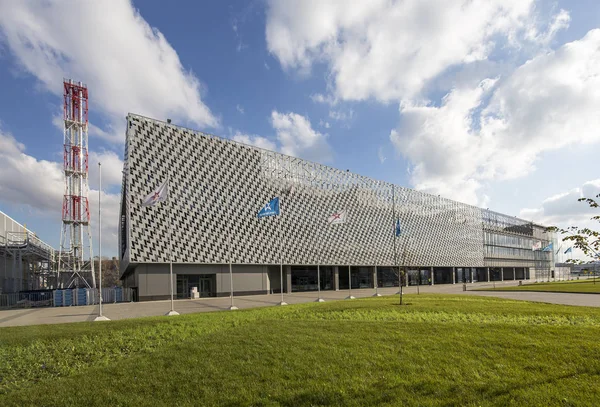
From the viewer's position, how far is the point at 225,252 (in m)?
45.8

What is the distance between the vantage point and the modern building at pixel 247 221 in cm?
4116

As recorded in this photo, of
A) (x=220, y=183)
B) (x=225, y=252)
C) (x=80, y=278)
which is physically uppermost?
(x=220, y=183)

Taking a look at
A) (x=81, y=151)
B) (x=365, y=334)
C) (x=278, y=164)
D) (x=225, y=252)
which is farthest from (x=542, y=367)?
(x=81, y=151)

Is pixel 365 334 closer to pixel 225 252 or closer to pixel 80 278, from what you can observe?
pixel 225 252

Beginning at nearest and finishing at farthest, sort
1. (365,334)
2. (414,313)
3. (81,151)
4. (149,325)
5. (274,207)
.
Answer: (365,334) < (149,325) < (414,313) < (274,207) < (81,151)

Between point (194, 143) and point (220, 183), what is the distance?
5870mm

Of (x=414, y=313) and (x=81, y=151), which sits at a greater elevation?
(x=81, y=151)

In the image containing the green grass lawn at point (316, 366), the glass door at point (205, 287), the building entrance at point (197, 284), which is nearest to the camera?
the green grass lawn at point (316, 366)

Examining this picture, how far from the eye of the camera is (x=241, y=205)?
4825cm

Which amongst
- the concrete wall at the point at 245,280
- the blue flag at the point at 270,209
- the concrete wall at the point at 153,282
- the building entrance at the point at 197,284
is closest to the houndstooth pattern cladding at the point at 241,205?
the concrete wall at the point at 245,280

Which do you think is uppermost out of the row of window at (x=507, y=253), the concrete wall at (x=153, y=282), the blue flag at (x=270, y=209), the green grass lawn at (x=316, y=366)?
the blue flag at (x=270, y=209)

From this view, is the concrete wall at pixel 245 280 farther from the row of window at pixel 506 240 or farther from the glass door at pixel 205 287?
the row of window at pixel 506 240

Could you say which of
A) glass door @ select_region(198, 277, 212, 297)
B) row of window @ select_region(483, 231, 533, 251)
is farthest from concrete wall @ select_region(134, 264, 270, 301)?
row of window @ select_region(483, 231, 533, 251)

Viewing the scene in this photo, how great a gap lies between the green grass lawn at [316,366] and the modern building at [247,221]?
22.6m
